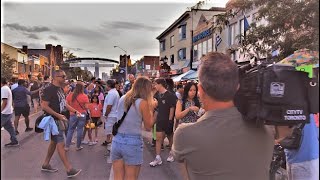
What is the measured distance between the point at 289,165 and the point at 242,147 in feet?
5.56

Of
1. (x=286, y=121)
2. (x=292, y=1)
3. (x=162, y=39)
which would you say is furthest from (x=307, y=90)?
(x=162, y=39)

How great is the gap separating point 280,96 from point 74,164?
21.6ft

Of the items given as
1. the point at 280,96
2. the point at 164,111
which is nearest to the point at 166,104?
the point at 164,111

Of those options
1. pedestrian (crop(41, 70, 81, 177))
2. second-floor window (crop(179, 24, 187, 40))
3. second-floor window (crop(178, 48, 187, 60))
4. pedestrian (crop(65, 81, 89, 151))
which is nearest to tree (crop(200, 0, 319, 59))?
pedestrian (crop(41, 70, 81, 177))

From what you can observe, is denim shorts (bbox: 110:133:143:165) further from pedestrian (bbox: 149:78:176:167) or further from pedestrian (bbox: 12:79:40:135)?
pedestrian (bbox: 12:79:40:135)

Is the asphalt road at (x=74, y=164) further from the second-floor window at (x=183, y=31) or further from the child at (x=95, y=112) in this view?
the second-floor window at (x=183, y=31)

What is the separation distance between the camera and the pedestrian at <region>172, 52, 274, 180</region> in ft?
6.89

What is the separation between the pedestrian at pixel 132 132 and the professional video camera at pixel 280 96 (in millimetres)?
3004

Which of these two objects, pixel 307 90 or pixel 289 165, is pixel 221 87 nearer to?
pixel 307 90

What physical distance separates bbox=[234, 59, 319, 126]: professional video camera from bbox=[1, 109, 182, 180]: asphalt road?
4519 mm

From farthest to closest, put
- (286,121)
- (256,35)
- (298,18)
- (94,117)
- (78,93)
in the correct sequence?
(94,117) < (78,93) < (256,35) < (298,18) < (286,121)

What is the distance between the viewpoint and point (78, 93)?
930cm

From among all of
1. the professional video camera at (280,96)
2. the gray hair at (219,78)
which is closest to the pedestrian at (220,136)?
the gray hair at (219,78)

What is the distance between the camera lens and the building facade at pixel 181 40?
4222 cm
